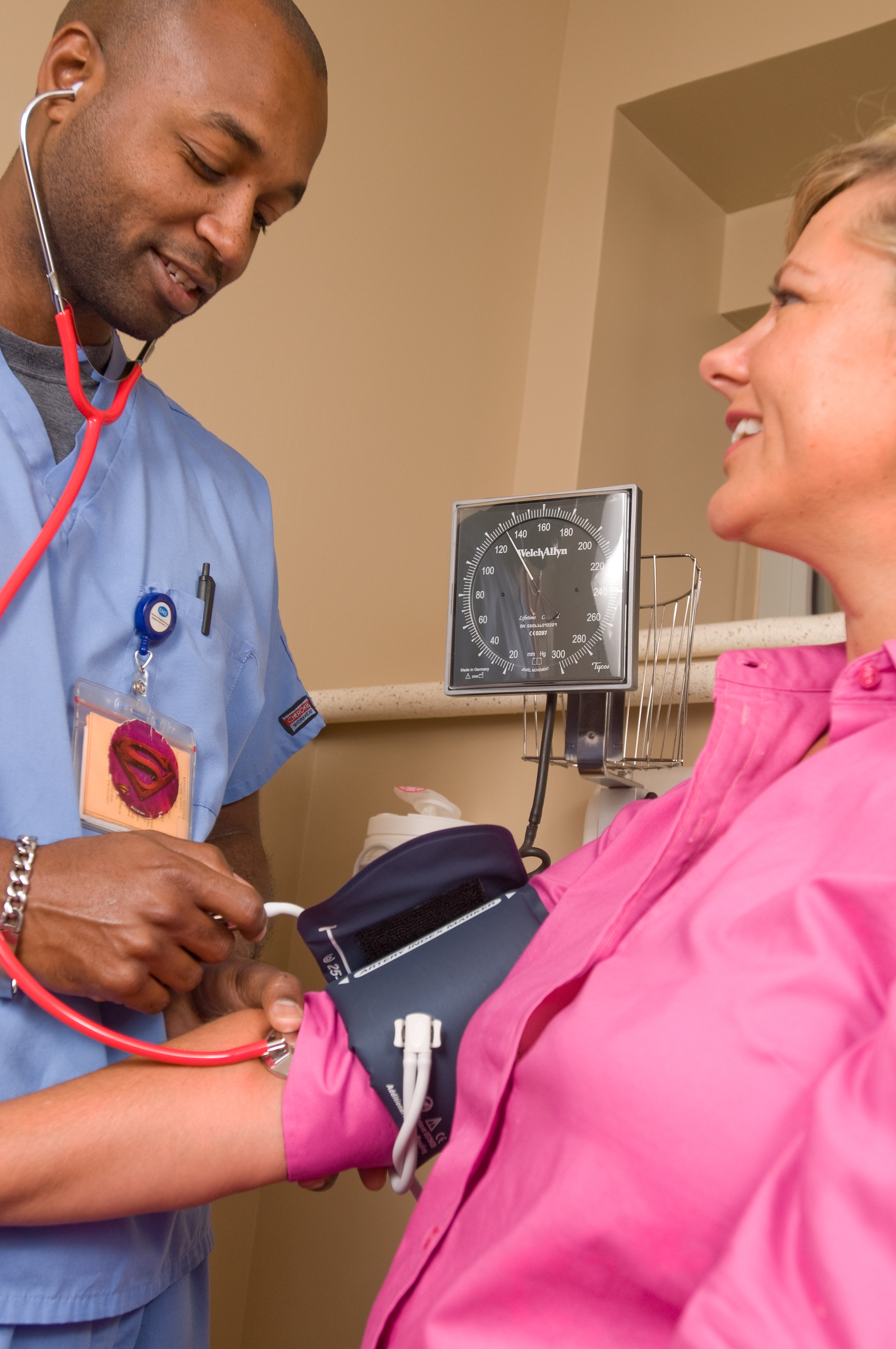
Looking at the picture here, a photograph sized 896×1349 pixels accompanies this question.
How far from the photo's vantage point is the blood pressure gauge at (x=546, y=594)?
1234 mm

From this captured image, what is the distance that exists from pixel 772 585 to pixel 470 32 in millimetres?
1534

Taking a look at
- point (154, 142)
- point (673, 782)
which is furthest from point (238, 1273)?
point (154, 142)

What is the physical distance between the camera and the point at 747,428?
3.23 ft

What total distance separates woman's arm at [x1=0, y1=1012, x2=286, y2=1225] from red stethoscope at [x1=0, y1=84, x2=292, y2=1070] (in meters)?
0.02

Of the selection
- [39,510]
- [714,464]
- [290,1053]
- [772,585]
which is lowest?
[290,1053]

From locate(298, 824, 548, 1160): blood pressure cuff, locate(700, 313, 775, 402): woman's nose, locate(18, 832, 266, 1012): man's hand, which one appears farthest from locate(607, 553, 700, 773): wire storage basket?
locate(18, 832, 266, 1012): man's hand

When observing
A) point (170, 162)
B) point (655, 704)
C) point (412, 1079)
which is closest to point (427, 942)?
point (412, 1079)

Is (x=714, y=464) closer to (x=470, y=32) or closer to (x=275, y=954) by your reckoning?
(x=470, y=32)

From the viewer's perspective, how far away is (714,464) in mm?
3059

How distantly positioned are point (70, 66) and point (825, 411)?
34.1 inches

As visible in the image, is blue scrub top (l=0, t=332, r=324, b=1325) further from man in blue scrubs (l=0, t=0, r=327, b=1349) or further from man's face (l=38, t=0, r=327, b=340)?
man's face (l=38, t=0, r=327, b=340)

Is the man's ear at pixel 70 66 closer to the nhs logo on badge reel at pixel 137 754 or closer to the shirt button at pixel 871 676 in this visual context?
the nhs logo on badge reel at pixel 137 754

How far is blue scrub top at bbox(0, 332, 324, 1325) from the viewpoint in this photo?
923 millimetres

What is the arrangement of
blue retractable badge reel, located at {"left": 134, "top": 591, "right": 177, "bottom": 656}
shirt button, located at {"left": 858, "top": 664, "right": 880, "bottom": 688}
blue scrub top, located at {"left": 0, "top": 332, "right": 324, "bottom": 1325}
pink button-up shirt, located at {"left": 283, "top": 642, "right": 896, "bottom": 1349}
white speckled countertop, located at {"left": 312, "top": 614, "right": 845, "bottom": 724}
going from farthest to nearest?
white speckled countertop, located at {"left": 312, "top": 614, "right": 845, "bottom": 724}, blue retractable badge reel, located at {"left": 134, "top": 591, "right": 177, "bottom": 656}, blue scrub top, located at {"left": 0, "top": 332, "right": 324, "bottom": 1325}, shirt button, located at {"left": 858, "top": 664, "right": 880, "bottom": 688}, pink button-up shirt, located at {"left": 283, "top": 642, "right": 896, "bottom": 1349}
